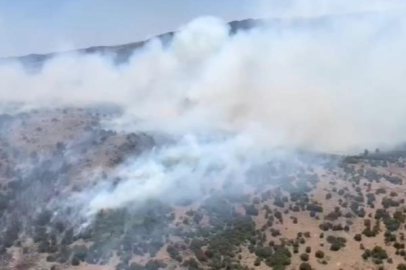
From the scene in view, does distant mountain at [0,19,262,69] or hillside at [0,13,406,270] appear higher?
distant mountain at [0,19,262,69]

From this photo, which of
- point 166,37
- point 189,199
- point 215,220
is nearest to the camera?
point 215,220

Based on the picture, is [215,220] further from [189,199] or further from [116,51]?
[116,51]

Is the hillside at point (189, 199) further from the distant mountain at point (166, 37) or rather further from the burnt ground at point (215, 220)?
the distant mountain at point (166, 37)

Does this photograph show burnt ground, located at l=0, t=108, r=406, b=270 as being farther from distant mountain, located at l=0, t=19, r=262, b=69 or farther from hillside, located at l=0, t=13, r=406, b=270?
distant mountain, located at l=0, t=19, r=262, b=69

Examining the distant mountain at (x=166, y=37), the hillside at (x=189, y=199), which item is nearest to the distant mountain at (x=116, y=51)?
the distant mountain at (x=166, y=37)

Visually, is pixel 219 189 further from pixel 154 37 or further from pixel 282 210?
pixel 154 37

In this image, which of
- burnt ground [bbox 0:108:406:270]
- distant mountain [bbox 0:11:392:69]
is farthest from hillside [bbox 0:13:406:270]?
distant mountain [bbox 0:11:392:69]

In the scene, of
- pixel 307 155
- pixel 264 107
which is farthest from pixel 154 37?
pixel 307 155

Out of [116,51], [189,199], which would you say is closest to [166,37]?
[116,51]
